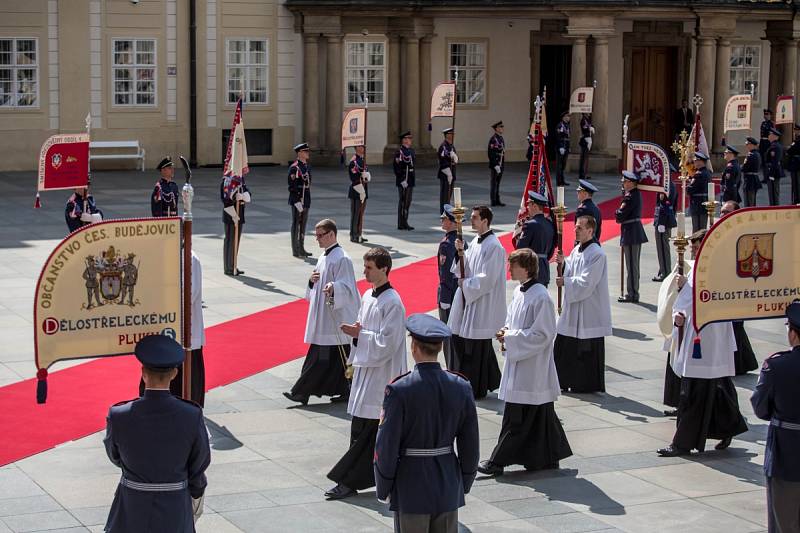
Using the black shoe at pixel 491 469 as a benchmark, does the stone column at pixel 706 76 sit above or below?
above

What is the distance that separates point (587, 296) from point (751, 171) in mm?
13803

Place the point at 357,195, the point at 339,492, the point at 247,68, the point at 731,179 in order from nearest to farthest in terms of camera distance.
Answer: the point at 339,492 → the point at 357,195 → the point at 731,179 → the point at 247,68

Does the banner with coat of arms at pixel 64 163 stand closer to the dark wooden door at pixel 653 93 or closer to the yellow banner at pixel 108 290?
the yellow banner at pixel 108 290

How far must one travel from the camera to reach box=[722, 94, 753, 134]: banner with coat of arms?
84.5 ft

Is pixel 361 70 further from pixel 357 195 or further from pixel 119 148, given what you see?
pixel 357 195

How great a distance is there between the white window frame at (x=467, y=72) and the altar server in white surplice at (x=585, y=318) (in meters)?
23.4

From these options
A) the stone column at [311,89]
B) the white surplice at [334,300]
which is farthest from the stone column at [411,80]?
the white surplice at [334,300]

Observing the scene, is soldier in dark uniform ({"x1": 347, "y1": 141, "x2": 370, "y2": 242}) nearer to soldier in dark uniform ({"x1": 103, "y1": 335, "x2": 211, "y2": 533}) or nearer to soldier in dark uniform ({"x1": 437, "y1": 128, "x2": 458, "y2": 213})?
soldier in dark uniform ({"x1": 437, "y1": 128, "x2": 458, "y2": 213})

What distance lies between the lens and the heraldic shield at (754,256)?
930cm

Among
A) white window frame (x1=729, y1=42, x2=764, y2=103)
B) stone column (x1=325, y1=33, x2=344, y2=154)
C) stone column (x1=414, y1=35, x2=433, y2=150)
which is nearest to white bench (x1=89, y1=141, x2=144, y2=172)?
stone column (x1=325, y1=33, x2=344, y2=154)

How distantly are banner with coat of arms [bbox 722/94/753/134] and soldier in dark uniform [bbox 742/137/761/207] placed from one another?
37 centimetres

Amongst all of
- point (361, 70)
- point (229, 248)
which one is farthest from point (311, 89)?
point (229, 248)

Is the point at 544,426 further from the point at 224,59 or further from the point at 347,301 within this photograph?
the point at 224,59

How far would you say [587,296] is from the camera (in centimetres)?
1329
